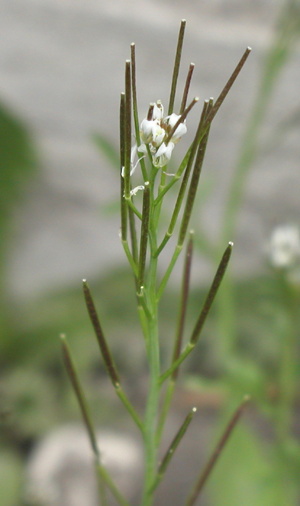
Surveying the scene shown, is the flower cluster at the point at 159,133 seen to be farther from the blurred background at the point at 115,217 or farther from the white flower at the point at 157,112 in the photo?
the blurred background at the point at 115,217

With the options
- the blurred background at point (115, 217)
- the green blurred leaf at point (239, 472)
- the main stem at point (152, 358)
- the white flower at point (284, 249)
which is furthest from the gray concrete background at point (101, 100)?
the main stem at point (152, 358)

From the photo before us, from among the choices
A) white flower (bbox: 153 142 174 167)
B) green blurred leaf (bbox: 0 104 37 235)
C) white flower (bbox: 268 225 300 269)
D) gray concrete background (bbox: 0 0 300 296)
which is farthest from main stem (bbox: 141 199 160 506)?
green blurred leaf (bbox: 0 104 37 235)

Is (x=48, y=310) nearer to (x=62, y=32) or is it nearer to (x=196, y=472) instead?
(x=196, y=472)

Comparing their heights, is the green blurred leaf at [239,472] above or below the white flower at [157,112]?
below

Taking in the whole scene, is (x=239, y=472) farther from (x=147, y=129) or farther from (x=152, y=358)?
(x=147, y=129)

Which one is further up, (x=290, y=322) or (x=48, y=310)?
(x=290, y=322)

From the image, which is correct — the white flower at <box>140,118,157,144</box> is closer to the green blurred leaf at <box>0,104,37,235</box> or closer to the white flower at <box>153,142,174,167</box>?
the white flower at <box>153,142,174,167</box>

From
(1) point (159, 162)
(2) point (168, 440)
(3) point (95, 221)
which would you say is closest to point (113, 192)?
(3) point (95, 221)
